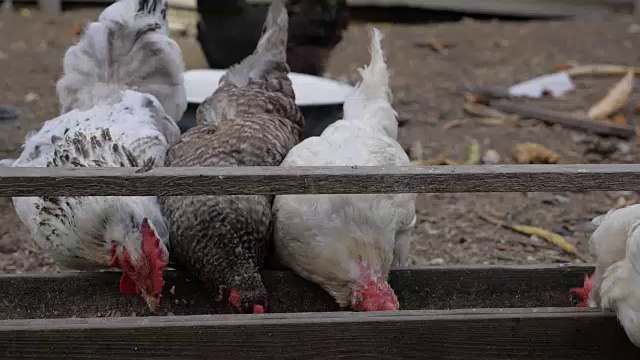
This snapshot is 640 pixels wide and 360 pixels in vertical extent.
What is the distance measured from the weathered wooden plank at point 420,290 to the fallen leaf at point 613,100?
2841 mm

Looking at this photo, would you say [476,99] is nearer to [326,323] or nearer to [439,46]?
[439,46]

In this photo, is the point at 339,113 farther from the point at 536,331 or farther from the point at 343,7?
the point at 536,331

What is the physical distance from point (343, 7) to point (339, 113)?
111 cm

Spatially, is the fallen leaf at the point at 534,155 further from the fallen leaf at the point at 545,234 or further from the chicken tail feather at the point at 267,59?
the chicken tail feather at the point at 267,59

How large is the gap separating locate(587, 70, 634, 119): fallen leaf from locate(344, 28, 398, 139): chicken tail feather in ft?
7.96

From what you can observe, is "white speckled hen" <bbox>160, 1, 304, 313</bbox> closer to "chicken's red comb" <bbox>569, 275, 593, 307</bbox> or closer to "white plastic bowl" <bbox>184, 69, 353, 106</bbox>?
"white plastic bowl" <bbox>184, 69, 353, 106</bbox>

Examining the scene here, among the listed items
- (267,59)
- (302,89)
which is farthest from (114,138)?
(302,89)

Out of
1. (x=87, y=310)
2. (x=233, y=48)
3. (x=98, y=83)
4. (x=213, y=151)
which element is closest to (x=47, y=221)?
(x=87, y=310)

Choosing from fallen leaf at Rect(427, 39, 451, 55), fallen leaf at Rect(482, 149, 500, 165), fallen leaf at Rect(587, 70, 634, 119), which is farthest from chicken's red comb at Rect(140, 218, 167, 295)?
fallen leaf at Rect(427, 39, 451, 55)

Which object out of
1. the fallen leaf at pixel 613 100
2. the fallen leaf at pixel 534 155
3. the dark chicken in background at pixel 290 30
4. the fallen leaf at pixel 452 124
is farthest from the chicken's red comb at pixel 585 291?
the fallen leaf at pixel 613 100

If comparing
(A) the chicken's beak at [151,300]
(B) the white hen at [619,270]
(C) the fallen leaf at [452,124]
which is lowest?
(C) the fallen leaf at [452,124]

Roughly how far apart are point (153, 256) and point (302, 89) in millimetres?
1612

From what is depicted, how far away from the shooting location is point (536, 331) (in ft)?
5.98

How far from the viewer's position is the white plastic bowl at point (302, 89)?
10.8ft
